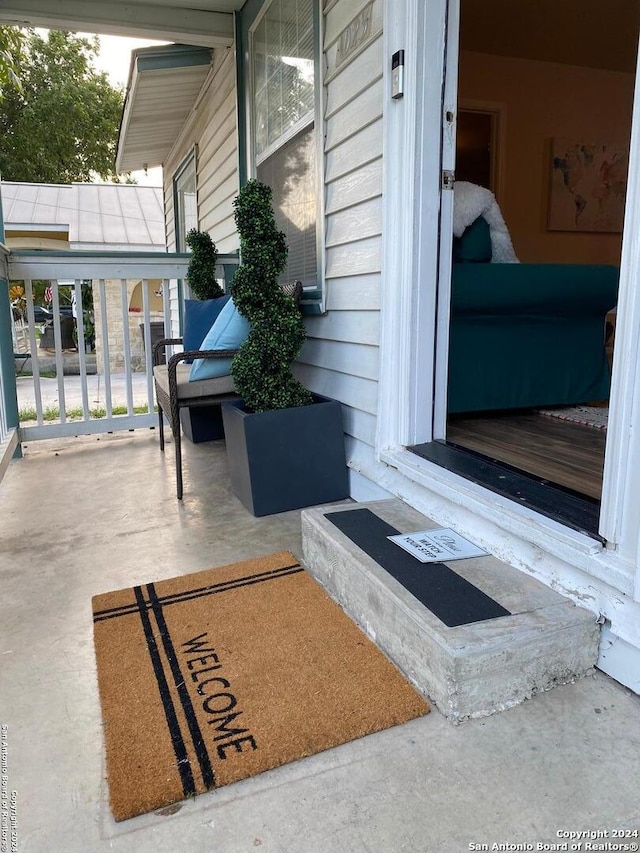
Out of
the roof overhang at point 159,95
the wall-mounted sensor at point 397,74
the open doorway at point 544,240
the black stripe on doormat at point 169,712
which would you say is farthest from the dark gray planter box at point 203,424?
the roof overhang at point 159,95

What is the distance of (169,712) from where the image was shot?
1.30 m

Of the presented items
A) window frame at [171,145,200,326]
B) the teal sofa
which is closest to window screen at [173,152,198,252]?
window frame at [171,145,200,326]

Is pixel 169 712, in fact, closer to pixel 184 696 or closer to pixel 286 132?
pixel 184 696

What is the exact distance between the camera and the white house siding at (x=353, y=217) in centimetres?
230

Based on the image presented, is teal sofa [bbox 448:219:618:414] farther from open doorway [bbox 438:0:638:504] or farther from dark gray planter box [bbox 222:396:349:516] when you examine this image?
dark gray planter box [bbox 222:396:349:516]

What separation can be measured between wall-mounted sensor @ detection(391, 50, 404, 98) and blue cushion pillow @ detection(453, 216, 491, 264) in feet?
2.64

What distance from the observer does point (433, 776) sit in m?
1.12

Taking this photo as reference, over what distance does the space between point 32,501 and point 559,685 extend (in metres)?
2.37

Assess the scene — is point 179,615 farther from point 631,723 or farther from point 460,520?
point 631,723

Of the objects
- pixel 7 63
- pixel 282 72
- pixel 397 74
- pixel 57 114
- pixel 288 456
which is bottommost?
pixel 288 456

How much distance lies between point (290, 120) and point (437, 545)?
250 centimetres

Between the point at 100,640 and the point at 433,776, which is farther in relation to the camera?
the point at 100,640

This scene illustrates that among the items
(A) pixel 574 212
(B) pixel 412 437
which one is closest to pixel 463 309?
(B) pixel 412 437

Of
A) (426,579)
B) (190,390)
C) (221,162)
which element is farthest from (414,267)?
(221,162)
